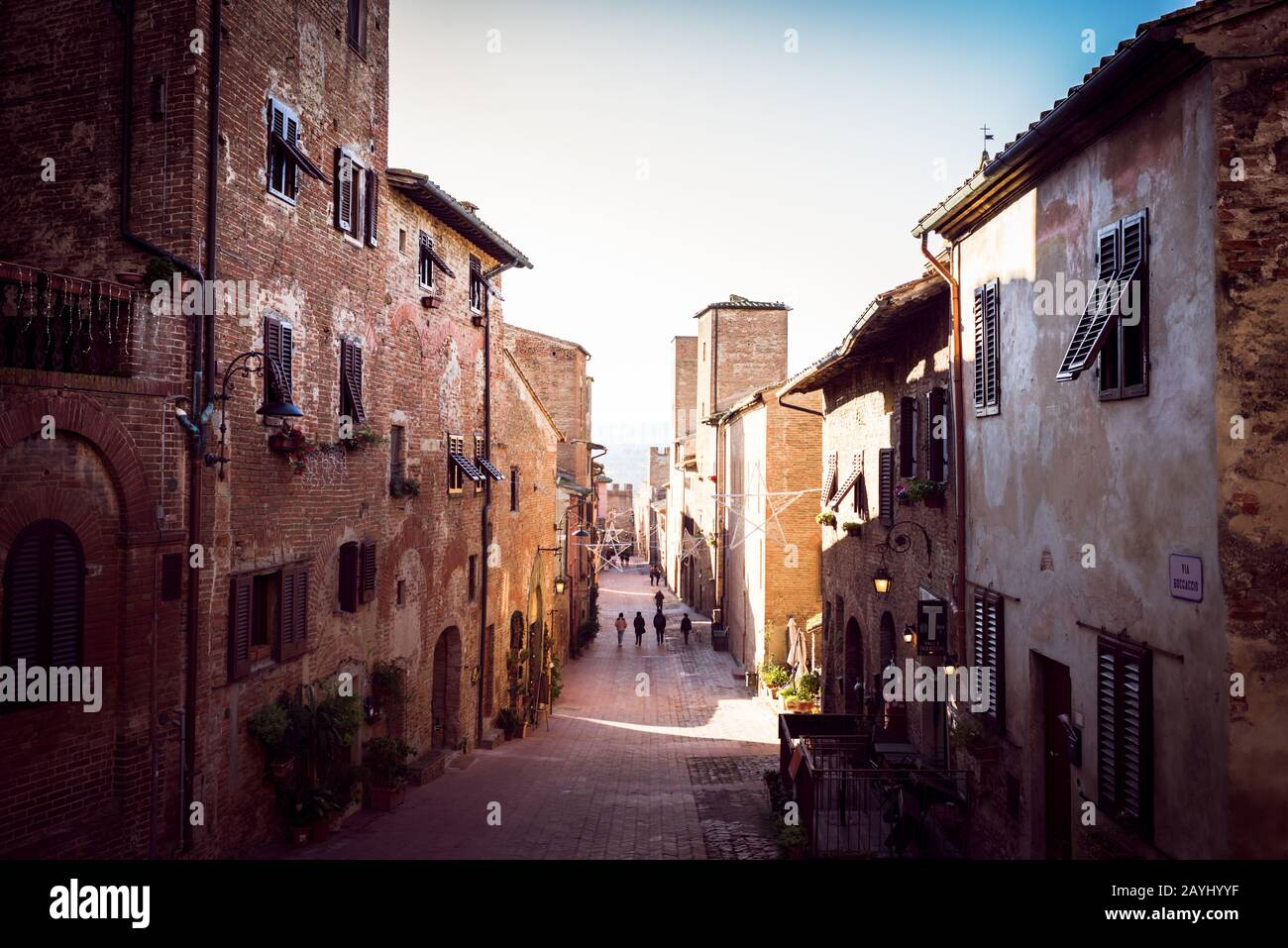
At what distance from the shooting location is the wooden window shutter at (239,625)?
34.8 ft

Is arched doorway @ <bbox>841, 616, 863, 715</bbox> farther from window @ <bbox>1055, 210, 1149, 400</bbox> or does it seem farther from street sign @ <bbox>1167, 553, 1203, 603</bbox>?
street sign @ <bbox>1167, 553, 1203, 603</bbox>

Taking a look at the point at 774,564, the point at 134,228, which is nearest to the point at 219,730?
the point at 134,228

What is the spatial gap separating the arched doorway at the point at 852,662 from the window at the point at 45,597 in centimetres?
1354

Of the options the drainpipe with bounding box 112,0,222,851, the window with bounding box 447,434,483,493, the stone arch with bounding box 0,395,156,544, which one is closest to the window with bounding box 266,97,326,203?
the drainpipe with bounding box 112,0,222,851

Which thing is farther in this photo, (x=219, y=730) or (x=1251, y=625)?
(x=219, y=730)

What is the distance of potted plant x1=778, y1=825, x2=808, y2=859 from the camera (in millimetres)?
11977

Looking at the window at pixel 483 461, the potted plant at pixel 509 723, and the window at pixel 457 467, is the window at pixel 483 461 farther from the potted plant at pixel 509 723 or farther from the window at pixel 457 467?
the potted plant at pixel 509 723

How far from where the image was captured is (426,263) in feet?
57.5

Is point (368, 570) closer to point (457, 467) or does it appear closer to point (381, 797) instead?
point (381, 797)

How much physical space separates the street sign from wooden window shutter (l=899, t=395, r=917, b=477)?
7.17 metres

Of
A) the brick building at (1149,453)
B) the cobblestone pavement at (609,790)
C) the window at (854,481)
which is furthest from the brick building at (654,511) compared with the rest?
the brick building at (1149,453)
